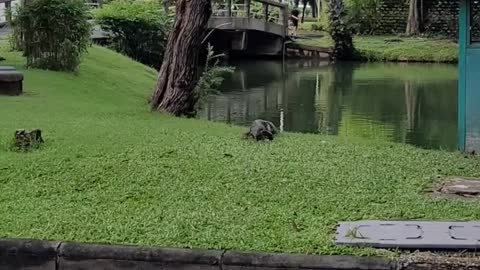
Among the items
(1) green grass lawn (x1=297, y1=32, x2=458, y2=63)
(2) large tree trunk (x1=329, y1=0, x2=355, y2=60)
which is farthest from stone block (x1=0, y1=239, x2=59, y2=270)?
(2) large tree trunk (x1=329, y1=0, x2=355, y2=60)

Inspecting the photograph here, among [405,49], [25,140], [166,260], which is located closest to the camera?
[166,260]

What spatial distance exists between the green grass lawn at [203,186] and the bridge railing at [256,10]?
63.3 feet

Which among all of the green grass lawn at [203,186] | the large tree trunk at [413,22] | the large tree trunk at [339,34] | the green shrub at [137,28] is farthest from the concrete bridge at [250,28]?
the green grass lawn at [203,186]

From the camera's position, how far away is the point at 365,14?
114 ft

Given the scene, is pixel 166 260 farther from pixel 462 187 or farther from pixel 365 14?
pixel 365 14

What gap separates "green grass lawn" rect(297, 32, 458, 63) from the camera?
29.0 meters

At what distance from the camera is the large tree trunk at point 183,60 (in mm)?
10617

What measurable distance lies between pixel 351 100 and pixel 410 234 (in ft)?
43.3

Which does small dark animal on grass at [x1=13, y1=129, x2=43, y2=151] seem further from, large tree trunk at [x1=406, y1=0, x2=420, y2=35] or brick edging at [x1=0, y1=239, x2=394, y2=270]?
large tree trunk at [x1=406, y1=0, x2=420, y2=35]

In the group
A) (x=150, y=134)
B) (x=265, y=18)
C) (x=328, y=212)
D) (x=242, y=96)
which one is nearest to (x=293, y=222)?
(x=328, y=212)

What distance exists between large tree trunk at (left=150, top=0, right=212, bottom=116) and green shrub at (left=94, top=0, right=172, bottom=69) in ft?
29.6

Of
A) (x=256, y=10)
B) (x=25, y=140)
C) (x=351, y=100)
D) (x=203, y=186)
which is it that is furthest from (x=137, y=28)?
(x=203, y=186)

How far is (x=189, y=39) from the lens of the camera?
35.0ft

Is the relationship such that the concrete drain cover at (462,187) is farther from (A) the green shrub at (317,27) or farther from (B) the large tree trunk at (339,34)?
(A) the green shrub at (317,27)
